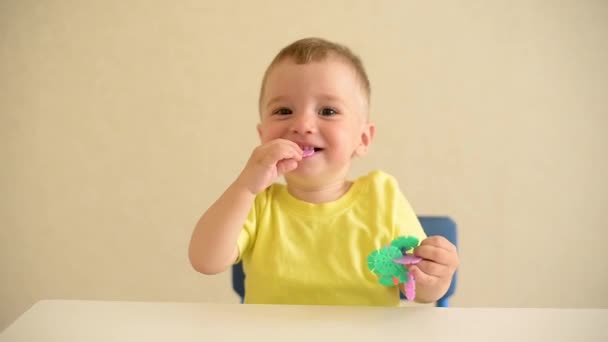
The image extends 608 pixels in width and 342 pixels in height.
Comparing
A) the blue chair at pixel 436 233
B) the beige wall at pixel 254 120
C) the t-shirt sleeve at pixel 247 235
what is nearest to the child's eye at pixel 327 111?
the t-shirt sleeve at pixel 247 235

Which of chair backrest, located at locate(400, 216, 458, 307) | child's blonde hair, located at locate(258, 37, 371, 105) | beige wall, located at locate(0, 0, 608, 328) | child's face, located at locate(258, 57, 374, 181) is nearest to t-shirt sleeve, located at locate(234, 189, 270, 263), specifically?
child's face, located at locate(258, 57, 374, 181)

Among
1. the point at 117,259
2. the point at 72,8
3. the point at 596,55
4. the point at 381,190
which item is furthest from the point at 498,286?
the point at 72,8

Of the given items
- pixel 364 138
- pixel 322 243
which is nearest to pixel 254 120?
pixel 364 138

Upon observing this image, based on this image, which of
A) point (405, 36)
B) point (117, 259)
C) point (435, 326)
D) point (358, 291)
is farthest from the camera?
point (117, 259)

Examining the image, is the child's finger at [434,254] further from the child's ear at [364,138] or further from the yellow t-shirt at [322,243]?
the child's ear at [364,138]

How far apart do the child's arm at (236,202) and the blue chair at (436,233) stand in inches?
8.8

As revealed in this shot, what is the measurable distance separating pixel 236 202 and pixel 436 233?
465mm

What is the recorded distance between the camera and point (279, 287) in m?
0.75

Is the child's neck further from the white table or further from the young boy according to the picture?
the white table

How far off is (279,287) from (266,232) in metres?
0.10

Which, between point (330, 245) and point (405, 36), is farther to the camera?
point (405, 36)

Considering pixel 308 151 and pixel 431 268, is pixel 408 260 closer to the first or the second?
pixel 431 268

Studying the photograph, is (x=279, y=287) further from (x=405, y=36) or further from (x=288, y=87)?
(x=405, y=36)

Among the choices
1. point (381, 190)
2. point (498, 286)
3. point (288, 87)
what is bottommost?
point (498, 286)
